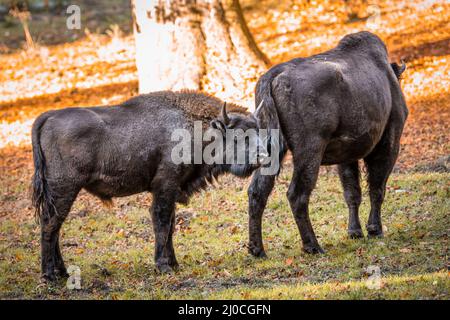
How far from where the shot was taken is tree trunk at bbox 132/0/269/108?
1633cm

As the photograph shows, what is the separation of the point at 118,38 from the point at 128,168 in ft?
58.8

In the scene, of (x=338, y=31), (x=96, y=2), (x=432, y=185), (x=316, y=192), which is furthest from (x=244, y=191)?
(x=96, y=2)

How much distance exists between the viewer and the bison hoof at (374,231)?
1071cm

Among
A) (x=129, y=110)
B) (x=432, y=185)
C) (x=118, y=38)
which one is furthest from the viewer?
(x=118, y=38)

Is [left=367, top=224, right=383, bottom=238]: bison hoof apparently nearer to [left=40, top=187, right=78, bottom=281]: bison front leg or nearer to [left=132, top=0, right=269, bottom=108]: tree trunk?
[left=40, top=187, right=78, bottom=281]: bison front leg

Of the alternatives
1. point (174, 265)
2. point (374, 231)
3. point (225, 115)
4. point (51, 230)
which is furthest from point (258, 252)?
point (51, 230)

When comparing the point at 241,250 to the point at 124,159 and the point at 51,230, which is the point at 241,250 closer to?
the point at 124,159

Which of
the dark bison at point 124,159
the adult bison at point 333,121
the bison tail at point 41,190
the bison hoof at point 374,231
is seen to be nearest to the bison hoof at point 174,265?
the dark bison at point 124,159

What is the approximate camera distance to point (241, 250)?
1077 cm

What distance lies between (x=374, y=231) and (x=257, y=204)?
190 centimetres

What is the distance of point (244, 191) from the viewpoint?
13.9 metres

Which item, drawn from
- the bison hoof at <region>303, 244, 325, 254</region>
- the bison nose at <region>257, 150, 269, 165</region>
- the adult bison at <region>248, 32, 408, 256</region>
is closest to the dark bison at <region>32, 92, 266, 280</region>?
the bison nose at <region>257, 150, 269, 165</region>

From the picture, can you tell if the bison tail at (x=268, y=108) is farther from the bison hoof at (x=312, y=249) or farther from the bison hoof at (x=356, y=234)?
the bison hoof at (x=356, y=234)

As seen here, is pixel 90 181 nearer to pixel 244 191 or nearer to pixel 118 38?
pixel 244 191
